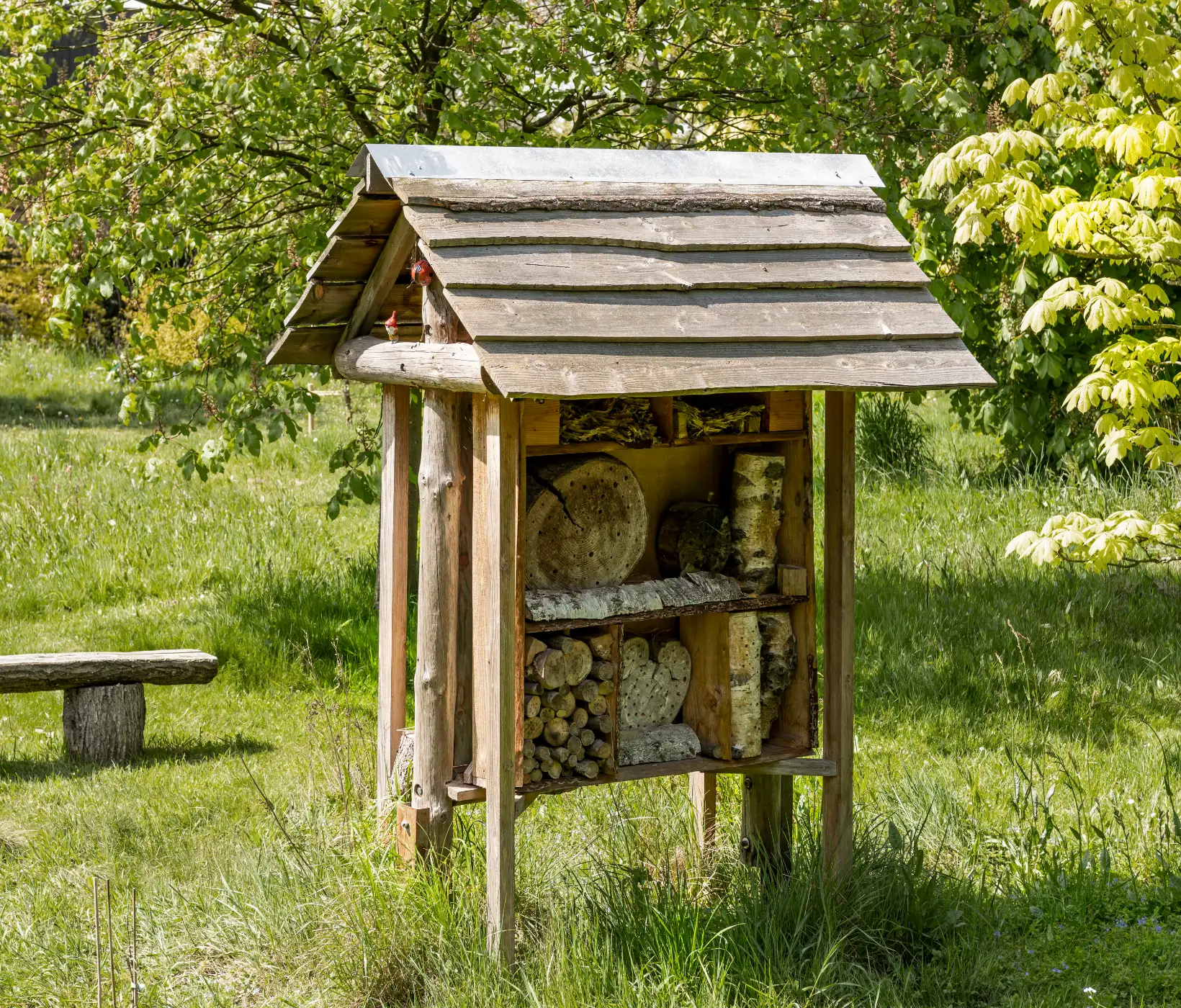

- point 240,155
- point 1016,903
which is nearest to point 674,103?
point 240,155

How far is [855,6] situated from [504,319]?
170 inches

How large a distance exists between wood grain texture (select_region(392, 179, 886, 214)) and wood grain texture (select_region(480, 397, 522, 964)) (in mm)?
562

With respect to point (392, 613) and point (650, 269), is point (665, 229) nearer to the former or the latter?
point (650, 269)

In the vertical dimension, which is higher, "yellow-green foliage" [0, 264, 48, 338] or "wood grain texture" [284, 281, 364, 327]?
"yellow-green foliage" [0, 264, 48, 338]

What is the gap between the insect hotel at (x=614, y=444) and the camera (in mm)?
3443

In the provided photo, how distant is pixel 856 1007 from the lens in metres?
3.58

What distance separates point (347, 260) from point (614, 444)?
1.05 metres

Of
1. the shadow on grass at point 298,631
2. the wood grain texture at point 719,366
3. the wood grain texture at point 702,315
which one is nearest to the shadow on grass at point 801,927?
the wood grain texture at point 719,366

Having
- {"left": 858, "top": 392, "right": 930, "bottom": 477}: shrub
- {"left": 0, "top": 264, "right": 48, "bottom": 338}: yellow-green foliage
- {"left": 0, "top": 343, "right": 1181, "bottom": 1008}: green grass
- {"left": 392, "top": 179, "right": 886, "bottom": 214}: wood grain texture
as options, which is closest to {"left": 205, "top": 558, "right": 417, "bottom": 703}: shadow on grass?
{"left": 0, "top": 343, "right": 1181, "bottom": 1008}: green grass

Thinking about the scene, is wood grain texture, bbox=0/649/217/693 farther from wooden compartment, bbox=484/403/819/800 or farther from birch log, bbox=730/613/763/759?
birch log, bbox=730/613/763/759

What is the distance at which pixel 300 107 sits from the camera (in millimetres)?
6270

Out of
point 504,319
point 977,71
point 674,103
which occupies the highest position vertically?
point 977,71

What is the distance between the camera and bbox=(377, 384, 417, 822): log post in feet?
13.5

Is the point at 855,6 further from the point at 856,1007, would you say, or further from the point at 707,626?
the point at 856,1007
